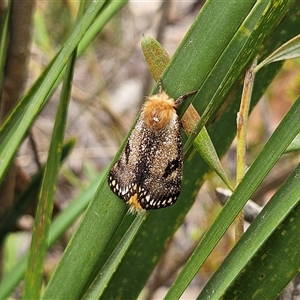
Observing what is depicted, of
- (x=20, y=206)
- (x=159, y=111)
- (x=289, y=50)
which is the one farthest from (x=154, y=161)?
(x=20, y=206)

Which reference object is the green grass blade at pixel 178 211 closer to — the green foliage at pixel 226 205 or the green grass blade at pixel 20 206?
the green foliage at pixel 226 205

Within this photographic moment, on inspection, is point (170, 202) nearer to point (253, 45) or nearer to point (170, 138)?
point (170, 138)

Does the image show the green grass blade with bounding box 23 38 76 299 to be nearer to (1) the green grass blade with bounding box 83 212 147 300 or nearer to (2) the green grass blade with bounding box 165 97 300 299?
(1) the green grass blade with bounding box 83 212 147 300

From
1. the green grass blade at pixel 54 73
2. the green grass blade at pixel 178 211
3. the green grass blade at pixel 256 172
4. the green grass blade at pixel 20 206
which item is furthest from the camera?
the green grass blade at pixel 20 206

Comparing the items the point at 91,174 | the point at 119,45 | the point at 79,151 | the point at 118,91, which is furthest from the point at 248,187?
the point at 118,91

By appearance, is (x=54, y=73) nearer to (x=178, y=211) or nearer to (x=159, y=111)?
(x=159, y=111)

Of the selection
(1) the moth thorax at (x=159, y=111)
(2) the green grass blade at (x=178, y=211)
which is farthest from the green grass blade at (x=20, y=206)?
(1) the moth thorax at (x=159, y=111)

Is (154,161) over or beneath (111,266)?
over
